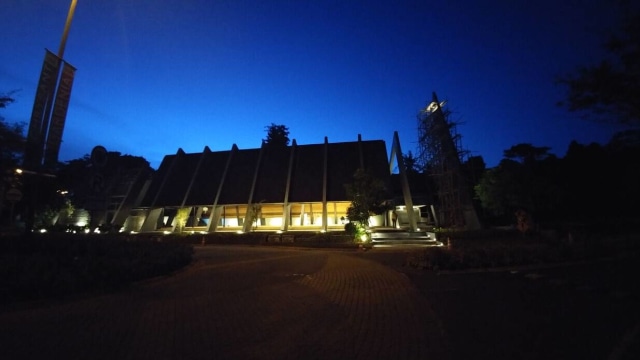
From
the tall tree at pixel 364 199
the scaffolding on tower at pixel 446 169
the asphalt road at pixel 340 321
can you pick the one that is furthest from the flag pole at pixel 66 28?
the scaffolding on tower at pixel 446 169

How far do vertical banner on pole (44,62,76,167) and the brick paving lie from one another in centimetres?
768

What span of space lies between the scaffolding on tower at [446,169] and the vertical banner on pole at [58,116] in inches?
990

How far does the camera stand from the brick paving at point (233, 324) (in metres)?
4.77

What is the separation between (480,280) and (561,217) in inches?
1034

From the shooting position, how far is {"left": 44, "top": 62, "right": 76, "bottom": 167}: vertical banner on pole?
13680mm

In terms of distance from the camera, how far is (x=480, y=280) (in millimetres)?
10375

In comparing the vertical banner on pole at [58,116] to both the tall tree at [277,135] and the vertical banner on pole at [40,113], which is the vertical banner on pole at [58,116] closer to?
the vertical banner on pole at [40,113]

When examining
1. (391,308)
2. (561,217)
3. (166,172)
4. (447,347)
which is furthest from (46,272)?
(561,217)

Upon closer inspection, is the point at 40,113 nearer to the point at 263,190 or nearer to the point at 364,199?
the point at 364,199

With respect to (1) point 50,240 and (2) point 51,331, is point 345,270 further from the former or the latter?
(1) point 50,240

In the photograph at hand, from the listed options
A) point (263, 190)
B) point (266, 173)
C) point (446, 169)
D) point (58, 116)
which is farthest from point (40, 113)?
point (446, 169)

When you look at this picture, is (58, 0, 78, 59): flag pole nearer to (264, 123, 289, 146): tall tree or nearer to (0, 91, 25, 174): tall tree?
(0, 91, 25, 174): tall tree

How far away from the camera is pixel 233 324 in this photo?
5.93 m

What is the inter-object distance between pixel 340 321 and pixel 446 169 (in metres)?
27.5
